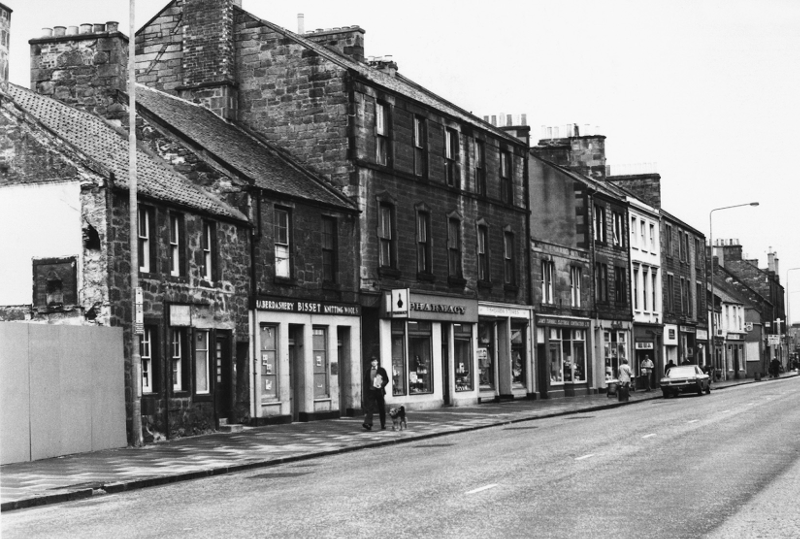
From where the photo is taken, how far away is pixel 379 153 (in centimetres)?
4069

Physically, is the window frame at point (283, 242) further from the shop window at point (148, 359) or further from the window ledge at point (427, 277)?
the window ledge at point (427, 277)

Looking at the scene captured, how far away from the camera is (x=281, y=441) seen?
2773cm

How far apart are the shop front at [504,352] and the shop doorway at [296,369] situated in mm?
13038

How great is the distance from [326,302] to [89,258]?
35.6ft

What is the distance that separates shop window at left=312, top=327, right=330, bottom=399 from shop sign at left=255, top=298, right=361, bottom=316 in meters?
0.65

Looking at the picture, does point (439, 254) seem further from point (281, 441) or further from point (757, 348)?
point (757, 348)

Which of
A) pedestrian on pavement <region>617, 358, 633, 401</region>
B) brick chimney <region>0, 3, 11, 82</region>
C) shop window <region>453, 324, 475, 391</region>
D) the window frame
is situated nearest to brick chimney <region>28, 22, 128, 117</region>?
brick chimney <region>0, 3, 11, 82</region>

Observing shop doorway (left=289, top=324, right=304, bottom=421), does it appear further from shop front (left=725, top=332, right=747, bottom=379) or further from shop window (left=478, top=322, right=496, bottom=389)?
shop front (left=725, top=332, right=747, bottom=379)

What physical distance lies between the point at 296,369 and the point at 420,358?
27.5ft

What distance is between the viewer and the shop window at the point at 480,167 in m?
47.9

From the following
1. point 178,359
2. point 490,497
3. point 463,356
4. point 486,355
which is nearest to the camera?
point 490,497

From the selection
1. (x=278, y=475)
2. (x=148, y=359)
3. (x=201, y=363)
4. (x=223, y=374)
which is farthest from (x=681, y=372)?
(x=278, y=475)

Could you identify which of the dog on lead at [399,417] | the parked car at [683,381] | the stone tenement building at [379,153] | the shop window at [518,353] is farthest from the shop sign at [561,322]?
the dog on lead at [399,417]

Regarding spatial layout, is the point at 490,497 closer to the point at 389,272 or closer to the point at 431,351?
the point at 389,272
